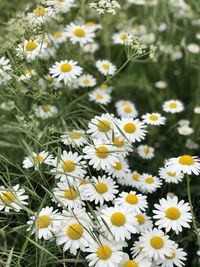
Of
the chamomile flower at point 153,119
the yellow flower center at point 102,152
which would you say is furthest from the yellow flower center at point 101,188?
the chamomile flower at point 153,119

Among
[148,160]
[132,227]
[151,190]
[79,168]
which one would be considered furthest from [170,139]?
[132,227]

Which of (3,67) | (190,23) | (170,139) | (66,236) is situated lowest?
(170,139)

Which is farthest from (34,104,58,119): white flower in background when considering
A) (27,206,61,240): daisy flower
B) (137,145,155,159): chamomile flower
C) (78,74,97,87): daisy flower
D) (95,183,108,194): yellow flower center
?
(27,206,61,240): daisy flower

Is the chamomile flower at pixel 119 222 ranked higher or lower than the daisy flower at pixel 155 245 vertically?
higher

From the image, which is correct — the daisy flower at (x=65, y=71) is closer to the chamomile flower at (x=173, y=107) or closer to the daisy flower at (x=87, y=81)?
the daisy flower at (x=87, y=81)

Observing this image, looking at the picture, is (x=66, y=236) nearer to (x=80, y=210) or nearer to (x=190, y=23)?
(x=80, y=210)

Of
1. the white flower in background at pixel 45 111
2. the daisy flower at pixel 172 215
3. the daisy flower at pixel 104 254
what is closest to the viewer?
the daisy flower at pixel 104 254

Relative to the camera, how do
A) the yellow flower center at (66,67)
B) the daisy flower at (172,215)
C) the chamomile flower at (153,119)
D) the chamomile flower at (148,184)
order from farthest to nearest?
the yellow flower center at (66,67) < the chamomile flower at (153,119) < the chamomile flower at (148,184) < the daisy flower at (172,215)
